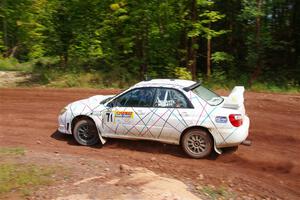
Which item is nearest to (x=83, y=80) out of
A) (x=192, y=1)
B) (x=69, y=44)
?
(x=69, y=44)

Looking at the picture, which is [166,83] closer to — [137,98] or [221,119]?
[137,98]

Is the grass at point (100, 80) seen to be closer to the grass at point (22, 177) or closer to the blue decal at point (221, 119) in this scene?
the blue decal at point (221, 119)

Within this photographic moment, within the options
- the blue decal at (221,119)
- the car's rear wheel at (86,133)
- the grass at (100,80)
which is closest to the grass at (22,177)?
the car's rear wheel at (86,133)

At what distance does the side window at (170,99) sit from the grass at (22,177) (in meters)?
2.92

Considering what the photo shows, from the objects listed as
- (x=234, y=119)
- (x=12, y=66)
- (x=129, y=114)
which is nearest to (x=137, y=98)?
(x=129, y=114)

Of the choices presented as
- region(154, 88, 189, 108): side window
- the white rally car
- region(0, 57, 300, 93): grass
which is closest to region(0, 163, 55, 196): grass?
the white rally car

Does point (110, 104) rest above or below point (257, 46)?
below

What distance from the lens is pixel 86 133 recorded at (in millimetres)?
10836

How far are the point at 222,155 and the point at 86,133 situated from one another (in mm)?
3418

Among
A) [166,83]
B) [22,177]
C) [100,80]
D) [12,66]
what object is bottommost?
[22,177]

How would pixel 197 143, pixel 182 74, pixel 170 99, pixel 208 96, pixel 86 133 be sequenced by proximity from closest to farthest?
pixel 197 143
pixel 170 99
pixel 208 96
pixel 86 133
pixel 182 74

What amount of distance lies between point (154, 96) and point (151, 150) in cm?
136

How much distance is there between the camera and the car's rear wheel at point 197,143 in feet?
31.8

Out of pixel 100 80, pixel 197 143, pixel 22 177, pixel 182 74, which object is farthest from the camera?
pixel 100 80
